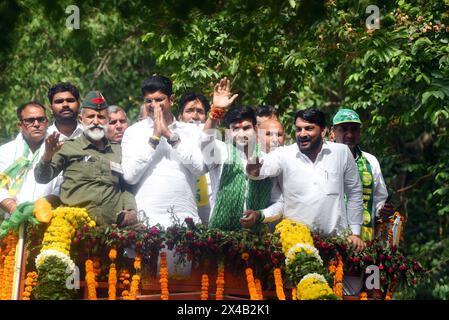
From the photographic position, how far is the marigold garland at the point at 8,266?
973cm

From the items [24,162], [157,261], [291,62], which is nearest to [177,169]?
[157,261]

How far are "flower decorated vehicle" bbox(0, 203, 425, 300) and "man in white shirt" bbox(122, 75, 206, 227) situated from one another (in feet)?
0.97

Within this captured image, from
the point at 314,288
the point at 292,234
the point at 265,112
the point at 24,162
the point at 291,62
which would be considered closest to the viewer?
the point at 314,288

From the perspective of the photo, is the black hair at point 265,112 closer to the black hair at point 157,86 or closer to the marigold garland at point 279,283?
the black hair at point 157,86

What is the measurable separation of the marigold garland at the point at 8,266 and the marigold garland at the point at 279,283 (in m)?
2.10

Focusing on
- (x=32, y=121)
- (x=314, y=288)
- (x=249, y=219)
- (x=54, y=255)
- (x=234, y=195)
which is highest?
(x=32, y=121)

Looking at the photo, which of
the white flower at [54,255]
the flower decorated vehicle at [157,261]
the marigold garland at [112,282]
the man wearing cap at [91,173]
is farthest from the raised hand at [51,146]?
the marigold garland at [112,282]

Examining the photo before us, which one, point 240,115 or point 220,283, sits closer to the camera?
point 220,283

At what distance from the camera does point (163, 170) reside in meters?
10.1

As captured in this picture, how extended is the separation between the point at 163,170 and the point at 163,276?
3.31 feet

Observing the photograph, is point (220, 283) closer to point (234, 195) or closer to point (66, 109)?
point (234, 195)

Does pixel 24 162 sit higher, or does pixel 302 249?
pixel 24 162
